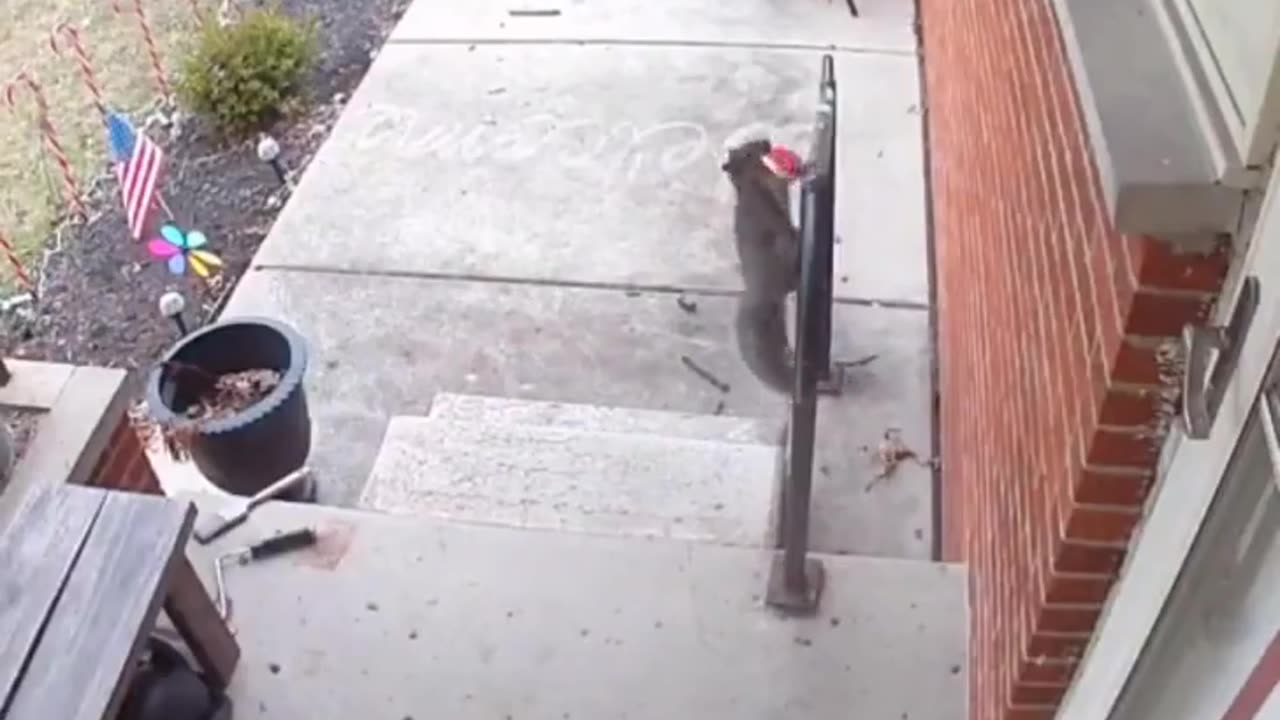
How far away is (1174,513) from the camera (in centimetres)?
155

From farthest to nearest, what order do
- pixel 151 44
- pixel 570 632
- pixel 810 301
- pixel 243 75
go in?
pixel 151 44 → pixel 243 75 → pixel 570 632 → pixel 810 301

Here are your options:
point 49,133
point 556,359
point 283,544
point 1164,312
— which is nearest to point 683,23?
point 556,359

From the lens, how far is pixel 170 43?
5.97 metres

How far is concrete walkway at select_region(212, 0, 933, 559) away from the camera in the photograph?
13.1 feet

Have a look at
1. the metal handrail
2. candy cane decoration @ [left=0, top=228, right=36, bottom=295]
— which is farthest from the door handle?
candy cane decoration @ [left=0, top=228, right=36, bottom=295]

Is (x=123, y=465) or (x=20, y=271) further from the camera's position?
(x=20, y=271)

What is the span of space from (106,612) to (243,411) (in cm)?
128

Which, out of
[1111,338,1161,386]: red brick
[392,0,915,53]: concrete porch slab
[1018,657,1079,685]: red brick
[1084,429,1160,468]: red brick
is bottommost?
[392,0,915,53]: concrete porch slab

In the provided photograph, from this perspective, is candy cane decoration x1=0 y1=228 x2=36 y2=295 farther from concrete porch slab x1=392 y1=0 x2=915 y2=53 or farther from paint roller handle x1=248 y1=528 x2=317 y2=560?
paint roller handle x1=248 y1=528 x2=317 y2=560

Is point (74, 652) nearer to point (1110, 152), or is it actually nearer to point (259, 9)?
point (1110, 152)

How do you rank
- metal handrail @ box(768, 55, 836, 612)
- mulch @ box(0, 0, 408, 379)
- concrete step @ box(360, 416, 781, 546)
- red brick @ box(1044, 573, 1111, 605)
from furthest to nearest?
mulch @ box(0, 0, 408, 379) < concrete step @ box(360, 416, 781, 546) < metal handrail @ box(768, 55, 836, 612) < red brick @ box(1044, 573, 1111, 605)

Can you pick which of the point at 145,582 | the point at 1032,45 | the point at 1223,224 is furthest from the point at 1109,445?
the point at 145,582

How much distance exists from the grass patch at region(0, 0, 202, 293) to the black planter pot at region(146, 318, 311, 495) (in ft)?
5.46

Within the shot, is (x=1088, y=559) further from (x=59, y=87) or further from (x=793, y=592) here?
(x=59, y=87)
